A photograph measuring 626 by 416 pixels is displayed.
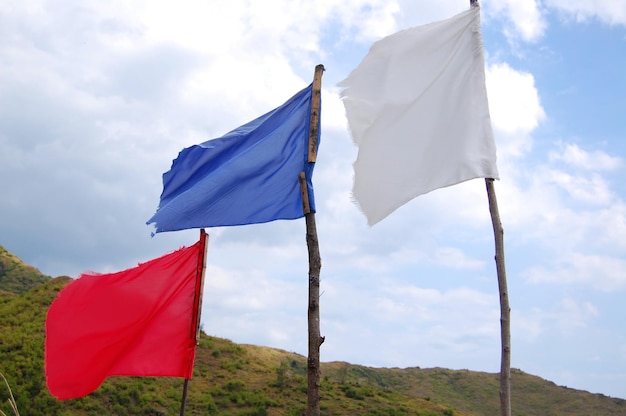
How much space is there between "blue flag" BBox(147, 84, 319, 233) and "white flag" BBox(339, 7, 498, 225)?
91 cm

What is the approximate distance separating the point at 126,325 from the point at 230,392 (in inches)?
1123

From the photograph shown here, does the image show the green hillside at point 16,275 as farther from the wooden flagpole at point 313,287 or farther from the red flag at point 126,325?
the wooden flagpole at point 313,287

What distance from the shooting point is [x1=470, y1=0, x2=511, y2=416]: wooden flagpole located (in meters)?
7.16

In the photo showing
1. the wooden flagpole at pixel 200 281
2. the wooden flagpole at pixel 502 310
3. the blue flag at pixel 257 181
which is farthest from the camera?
the wooden flagpole at pixel 200 281

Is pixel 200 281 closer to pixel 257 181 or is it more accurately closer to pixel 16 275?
pixel 257 181

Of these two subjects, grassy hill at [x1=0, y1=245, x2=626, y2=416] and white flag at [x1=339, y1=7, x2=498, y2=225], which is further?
grassy hill at [x1=0, y1=245, x2=626, y2=416]

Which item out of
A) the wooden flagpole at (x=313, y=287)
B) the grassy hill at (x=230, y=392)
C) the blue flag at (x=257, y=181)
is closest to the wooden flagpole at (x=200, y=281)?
the blue flag at (x=257, y=181)

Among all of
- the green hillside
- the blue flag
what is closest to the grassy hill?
the green hillside

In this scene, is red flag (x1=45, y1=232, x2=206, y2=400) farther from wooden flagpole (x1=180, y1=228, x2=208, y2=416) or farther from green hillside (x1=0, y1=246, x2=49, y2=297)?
green hillside (x1=0, y1=246, x2=49, y2=297)

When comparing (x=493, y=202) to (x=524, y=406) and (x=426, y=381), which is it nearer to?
(x=524, y=406)

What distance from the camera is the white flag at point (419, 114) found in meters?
7.77

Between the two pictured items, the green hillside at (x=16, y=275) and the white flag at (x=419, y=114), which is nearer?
the white flag at (x=419, y=114)

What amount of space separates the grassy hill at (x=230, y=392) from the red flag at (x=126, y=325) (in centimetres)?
2375

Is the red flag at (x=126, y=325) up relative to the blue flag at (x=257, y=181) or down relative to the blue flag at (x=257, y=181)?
down
